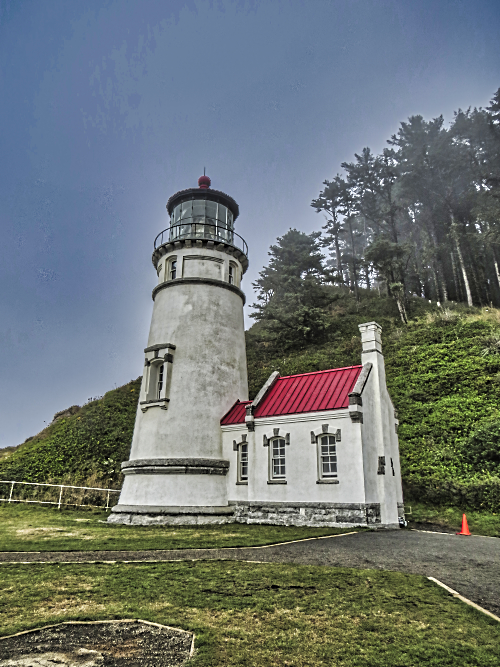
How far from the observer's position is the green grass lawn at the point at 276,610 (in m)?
4.26

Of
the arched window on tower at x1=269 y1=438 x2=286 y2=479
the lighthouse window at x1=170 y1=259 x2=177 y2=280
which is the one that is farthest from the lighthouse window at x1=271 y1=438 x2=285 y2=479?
the lighthouse window at x1=170 y1=259 x2=177 y2=280

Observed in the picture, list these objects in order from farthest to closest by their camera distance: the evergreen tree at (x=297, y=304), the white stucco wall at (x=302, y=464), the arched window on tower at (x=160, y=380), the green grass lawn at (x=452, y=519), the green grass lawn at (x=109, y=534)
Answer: the evergreen tree at (x=297, y=304) → the arched window on tower at (x=160, y=380) → the white stucco wall at (x=302, y=464) → the green grass lawn at (x=452, y=519) → the green grass lawn at (x=109, y=534)

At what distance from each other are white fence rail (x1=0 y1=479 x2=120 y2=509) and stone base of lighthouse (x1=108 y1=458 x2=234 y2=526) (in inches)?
154

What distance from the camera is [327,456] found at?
1583 cm

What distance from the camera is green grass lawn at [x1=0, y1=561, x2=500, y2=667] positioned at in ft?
14.0

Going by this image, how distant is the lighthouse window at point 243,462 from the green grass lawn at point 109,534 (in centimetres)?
200

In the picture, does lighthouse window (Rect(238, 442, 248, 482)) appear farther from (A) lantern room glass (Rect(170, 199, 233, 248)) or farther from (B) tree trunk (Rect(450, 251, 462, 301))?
(B) tree trunk (Rect(450, 251, 462, 301))

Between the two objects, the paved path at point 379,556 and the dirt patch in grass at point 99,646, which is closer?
the dirt patch in grass at point 99,646

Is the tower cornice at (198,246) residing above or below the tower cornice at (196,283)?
above

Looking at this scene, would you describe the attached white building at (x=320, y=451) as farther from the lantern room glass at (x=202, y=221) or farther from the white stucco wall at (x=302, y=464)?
the lantern room glass at (x=202, y=221)

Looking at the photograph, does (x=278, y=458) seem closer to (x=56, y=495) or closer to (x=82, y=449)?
(x=56, y=495)

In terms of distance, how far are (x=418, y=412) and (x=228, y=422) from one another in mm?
11099

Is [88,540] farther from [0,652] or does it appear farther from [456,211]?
[456,211]

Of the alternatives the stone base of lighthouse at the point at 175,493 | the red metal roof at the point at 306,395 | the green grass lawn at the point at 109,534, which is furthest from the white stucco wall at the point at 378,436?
the stone base of lighthouse at the point at 175,493
